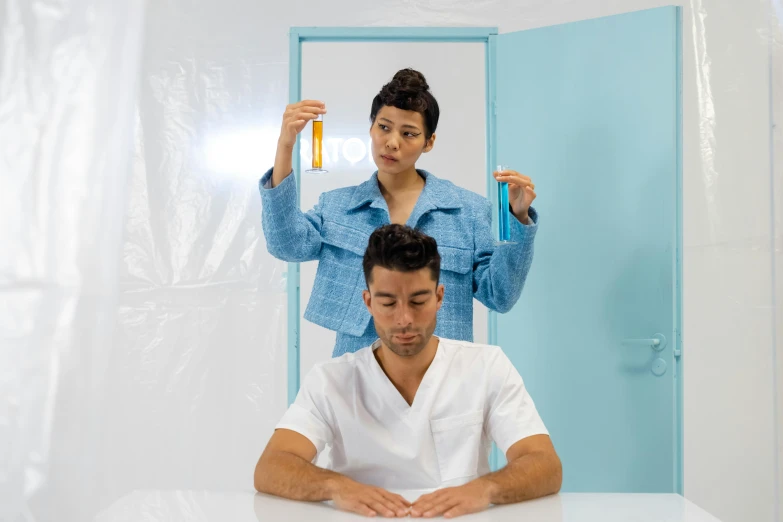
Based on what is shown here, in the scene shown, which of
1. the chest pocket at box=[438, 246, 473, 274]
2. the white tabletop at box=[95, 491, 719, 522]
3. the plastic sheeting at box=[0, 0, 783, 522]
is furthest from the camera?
the plastic sheeting at box=[0, 0, 783, 522]

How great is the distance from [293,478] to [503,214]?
2.38ft

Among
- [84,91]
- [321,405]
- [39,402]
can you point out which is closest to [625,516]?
[321,405]

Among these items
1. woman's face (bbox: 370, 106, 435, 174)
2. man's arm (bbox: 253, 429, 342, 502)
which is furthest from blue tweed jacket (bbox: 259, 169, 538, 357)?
man's arm (bbox: 253, 429, 342, 502)

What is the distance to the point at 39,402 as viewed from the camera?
837 millimetres

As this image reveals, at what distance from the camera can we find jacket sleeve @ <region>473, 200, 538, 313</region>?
66.4 inches

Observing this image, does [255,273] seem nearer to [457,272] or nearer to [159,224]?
[159,224]

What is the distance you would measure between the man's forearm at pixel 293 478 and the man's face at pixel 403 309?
0.27m

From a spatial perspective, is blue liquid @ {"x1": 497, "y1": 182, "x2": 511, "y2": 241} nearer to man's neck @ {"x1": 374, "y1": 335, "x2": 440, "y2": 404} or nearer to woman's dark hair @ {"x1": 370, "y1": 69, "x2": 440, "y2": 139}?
woman's dark hair @ {"x1": 370, "y1": 69, "x2": 440, "y2": 139}

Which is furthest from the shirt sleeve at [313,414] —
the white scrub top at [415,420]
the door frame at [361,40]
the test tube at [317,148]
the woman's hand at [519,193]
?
the door frame at [361,40]

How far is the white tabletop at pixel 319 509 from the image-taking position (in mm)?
1174

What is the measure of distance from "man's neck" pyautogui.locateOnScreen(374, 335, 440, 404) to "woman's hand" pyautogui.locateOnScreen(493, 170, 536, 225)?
40 centimetres

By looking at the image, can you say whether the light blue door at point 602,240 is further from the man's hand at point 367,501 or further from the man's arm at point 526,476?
the man's hand at point 367,501

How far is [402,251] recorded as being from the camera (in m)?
1.44

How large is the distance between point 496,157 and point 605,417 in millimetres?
839
